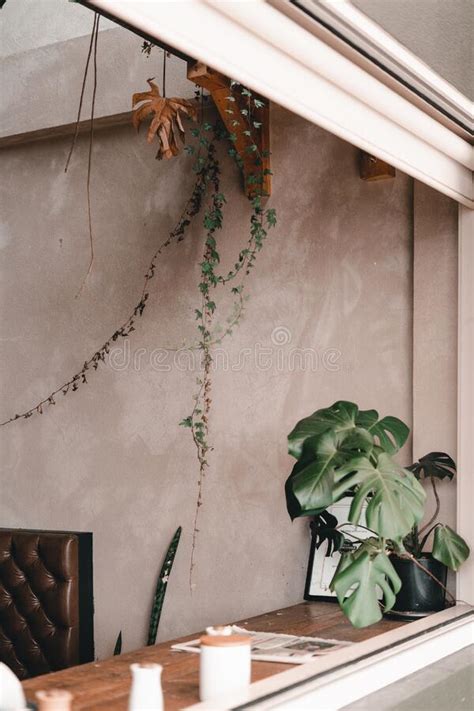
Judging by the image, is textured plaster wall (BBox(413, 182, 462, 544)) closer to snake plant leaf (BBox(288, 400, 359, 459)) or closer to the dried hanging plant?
snake plant leaf (BBox(288, 400, 359, 459))

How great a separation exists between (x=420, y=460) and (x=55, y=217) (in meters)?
2.21

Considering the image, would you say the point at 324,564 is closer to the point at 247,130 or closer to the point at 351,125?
the point at 247,130

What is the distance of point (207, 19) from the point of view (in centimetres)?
157

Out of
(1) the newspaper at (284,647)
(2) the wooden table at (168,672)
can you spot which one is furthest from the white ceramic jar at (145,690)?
(1) the newspaper at (284,647)

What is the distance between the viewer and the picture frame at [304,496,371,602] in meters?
3.34

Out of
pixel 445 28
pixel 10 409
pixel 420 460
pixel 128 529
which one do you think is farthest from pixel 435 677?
pixel 10 409

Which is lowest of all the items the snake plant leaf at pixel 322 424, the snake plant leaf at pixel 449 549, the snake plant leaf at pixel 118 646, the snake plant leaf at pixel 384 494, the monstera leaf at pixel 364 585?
the snake plant leaf at pixel 118 646

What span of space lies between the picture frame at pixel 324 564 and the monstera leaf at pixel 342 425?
1.68ft

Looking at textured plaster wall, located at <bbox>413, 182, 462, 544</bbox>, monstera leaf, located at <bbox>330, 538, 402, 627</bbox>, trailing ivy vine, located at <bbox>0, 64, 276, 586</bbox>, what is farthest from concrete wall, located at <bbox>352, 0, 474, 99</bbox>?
monstera leaf, located at <bbox>330, 538, 402, 627</bbox>

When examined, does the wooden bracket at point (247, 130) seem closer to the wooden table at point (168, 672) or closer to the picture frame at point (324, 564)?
the picture frame at point (324, 564)

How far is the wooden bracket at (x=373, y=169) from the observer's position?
338 cm

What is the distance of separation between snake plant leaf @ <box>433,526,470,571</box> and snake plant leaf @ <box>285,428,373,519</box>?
16.8 inches

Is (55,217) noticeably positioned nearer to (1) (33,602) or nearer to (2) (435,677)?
(1) (33,602)

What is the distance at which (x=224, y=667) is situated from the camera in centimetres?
192
